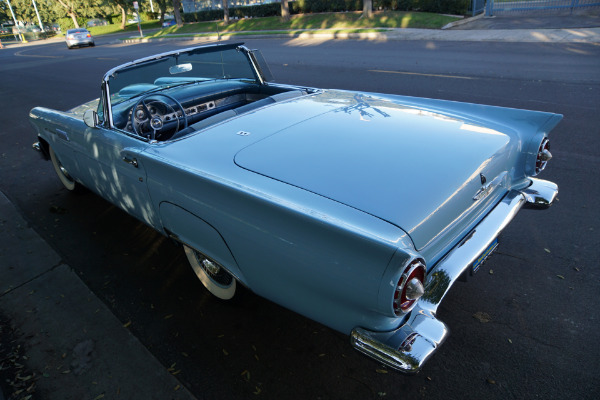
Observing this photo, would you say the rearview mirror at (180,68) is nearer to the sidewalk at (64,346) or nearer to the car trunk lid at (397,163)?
the car trunk lid at (397,163)

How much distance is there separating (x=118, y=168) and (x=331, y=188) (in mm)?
1819

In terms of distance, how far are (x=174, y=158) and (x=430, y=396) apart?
6.44 feet

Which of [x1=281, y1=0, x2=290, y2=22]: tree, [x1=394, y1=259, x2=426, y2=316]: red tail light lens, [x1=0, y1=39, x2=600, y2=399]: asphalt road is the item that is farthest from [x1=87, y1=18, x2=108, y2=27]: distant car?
[x1=394, y1=259, x2=426, y2=316]: red tail light lens

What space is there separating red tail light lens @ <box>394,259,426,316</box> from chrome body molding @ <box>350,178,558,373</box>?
0.11 m

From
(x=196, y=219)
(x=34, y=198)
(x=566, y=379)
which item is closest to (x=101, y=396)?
(x=196, y=219)

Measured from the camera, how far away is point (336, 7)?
2447 centimetres

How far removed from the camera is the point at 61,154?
4.07 meters

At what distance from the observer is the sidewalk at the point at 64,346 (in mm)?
A: 2357

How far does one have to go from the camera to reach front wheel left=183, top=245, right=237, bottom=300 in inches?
111

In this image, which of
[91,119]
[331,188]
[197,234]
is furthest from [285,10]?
[331,188]

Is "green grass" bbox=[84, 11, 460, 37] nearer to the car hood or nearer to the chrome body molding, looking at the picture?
the car hood

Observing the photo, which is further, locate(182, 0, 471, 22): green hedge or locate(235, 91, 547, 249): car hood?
locate(182, 0, 471, 22): green hedge

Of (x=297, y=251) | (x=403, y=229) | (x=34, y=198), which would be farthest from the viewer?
(x=34, y=198)

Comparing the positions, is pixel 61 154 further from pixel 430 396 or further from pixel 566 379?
pixel 566 379
